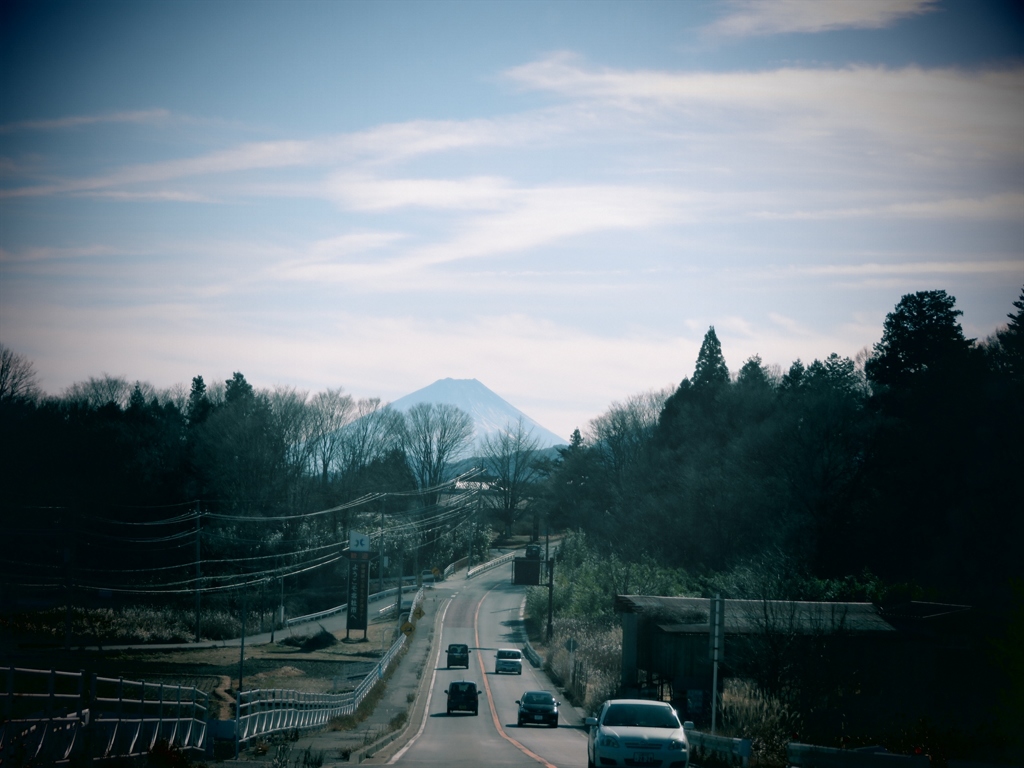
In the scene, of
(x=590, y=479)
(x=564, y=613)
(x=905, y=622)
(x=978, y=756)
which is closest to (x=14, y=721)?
(x=978, y=756)

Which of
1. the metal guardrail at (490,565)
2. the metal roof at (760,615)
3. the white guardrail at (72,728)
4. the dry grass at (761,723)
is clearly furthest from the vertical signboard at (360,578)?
the white guardrail at (72,728)

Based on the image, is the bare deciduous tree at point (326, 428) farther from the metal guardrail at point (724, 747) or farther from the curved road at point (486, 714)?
the metal guardrail at point (724, 747)

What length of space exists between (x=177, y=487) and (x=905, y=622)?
73.8 meters

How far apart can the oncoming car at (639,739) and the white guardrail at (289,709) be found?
9.48 meters

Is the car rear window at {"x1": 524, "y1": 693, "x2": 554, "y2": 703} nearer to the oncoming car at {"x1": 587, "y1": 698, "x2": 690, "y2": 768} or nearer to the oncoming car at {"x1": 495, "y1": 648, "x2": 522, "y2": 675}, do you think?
the oncoming car at {"x1": 587, "y1": 698, "x2": 690, "y2": 768}

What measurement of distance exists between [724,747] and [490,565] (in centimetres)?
11691

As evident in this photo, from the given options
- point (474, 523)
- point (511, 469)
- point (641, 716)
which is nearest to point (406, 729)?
point (641, 716)

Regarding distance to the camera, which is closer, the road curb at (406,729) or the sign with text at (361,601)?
the road curb at (406,729)

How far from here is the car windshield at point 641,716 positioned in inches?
721

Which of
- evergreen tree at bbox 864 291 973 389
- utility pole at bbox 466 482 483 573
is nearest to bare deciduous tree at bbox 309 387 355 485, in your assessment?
utility pole at bbox 466 482 483 573

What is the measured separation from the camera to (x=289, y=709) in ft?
99.9

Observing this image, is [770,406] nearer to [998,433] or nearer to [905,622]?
[998,433]

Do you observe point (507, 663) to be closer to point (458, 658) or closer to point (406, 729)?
point (458, 658)

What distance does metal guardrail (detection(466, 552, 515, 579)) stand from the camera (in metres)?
129
